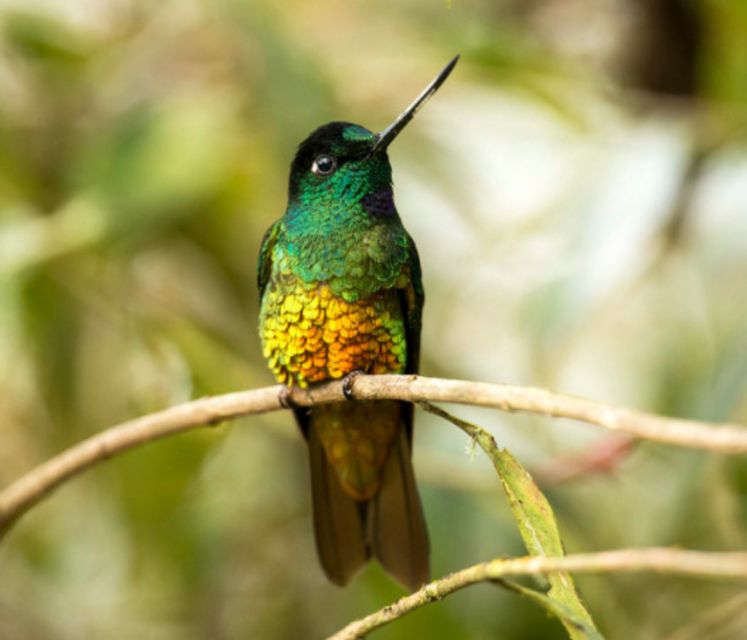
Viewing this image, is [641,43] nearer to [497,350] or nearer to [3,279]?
[497,350]

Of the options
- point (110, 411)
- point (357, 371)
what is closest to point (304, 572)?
point (110, 411)

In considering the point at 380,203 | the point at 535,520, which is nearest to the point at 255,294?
the point at 380,203

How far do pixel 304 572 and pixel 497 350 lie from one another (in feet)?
3.41

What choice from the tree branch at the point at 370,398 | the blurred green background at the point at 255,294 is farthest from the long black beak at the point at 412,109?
the blurred green background at the point at 255,294

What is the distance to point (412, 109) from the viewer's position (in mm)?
1064

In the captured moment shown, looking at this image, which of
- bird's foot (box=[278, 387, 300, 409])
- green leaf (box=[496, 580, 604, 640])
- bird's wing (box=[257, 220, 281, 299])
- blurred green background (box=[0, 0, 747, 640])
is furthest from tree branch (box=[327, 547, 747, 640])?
blurred green background (box=[0, 0, 747, 640])

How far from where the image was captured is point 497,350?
3676 mm

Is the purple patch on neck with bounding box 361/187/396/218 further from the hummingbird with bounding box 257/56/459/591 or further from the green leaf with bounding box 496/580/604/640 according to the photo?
the green leaf with bounding box 496/580/604/640

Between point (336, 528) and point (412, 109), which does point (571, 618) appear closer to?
point (412, 109)

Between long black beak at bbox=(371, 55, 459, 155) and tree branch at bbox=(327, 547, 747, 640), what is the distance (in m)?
0.42

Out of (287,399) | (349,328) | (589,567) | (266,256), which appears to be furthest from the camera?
(266,256)

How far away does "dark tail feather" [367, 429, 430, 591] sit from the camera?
1.48 meters

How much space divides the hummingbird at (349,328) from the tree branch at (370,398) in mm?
87

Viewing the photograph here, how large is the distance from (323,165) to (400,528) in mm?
518
